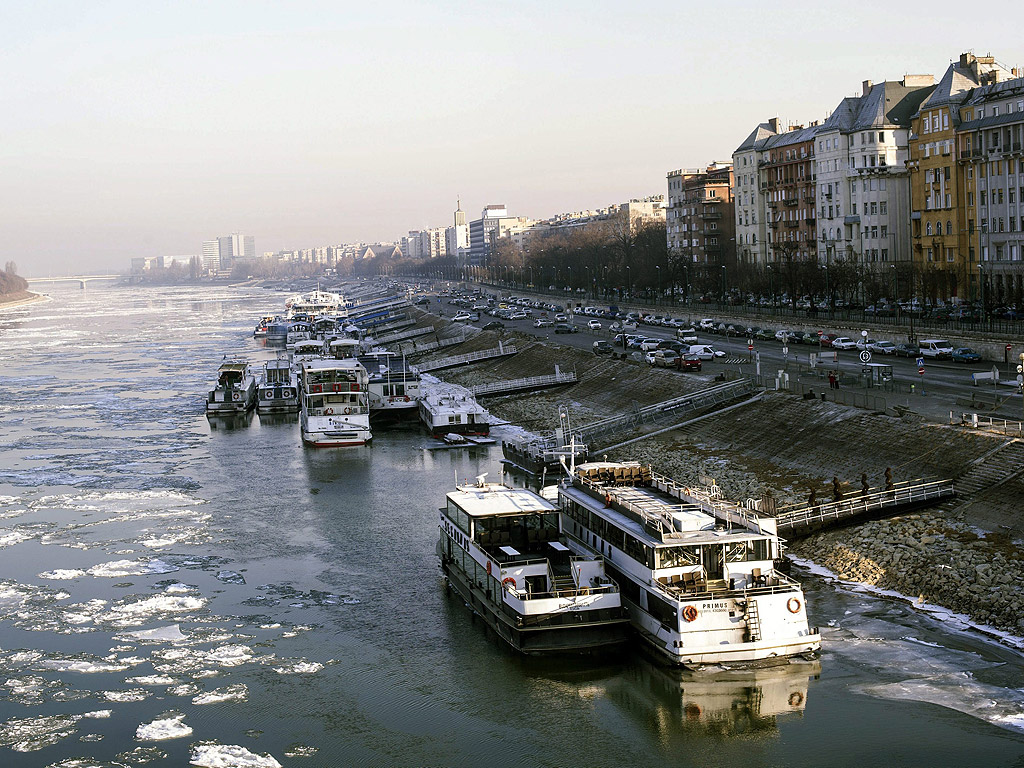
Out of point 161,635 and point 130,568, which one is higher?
point 130,568

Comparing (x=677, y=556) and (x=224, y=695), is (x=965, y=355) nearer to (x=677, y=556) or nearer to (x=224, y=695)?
(x=677, y=556)

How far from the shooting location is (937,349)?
183ft

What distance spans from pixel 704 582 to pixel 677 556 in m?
0.87

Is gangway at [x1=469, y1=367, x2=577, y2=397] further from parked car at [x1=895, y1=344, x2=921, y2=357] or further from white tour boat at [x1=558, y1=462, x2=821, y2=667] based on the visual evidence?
white tour boat at [x1=558, y1=462, x2=821, y2=667]

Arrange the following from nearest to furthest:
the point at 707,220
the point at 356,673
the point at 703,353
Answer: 1. the point at 356,673
2. the point at 703,353
3. the point at 707,220

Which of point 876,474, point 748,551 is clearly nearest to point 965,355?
point 876,474

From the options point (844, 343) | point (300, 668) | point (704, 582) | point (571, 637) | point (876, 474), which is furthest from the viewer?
Result: point (844, 343)

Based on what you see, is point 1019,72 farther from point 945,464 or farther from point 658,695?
point 658,695

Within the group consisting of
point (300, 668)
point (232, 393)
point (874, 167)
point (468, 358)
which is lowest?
point (300, 668)

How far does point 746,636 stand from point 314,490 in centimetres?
2463

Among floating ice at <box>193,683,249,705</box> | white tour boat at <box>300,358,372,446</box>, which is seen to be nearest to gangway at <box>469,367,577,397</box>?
white tour boat at <box>300,358,372,446</box>

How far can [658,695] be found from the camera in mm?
24156

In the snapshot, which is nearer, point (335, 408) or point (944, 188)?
point (335, 408)

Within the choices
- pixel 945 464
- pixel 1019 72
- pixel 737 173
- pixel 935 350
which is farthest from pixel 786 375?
pixel 737 173
